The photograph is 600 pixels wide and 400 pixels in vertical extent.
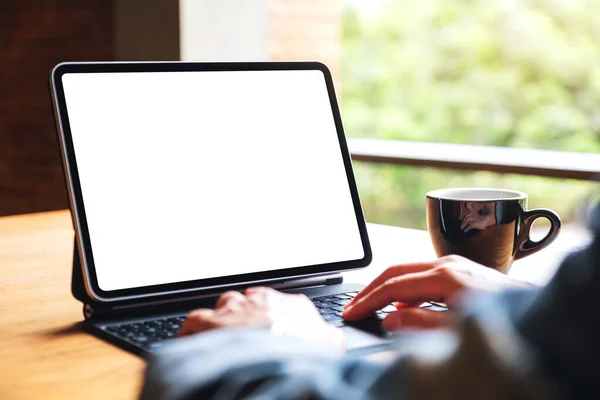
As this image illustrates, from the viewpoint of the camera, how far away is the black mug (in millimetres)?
957

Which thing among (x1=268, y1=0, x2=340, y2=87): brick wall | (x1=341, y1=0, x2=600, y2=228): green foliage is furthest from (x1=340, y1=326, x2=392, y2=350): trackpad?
(x1=341, y1=0, x2=600, y2=228): green foliage

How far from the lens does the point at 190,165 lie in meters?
0.92

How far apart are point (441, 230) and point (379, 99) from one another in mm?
10403

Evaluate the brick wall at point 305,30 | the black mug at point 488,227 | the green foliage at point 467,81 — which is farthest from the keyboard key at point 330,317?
the green foliage at point 467,81

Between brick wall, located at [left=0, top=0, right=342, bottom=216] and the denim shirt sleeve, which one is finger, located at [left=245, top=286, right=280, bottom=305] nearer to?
the denim shirt sleeve

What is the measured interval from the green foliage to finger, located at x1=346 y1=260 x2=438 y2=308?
27.9 ft

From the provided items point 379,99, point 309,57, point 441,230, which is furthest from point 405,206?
point 441,230

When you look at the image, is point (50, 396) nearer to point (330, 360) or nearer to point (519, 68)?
point (330, 360)

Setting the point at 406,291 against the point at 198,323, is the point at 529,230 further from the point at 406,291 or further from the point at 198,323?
the point at 198,323

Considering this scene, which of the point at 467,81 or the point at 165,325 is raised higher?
the point at 165,325

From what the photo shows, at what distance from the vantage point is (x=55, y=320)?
0.85 m

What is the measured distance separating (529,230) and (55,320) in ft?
1.79

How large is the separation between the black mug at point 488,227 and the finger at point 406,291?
0.20 metres

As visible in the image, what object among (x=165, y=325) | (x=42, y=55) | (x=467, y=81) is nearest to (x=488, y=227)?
(x=165, y=325)
